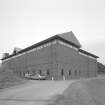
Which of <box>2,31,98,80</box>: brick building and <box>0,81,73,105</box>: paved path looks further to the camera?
<box>2,31,98,80</box>: brick building

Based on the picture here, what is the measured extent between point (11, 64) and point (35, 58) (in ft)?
79.2

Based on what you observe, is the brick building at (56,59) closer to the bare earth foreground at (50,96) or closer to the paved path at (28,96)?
the bare earth foreground at (50,96)

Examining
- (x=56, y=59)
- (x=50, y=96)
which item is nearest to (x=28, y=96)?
(x=50, y=96)

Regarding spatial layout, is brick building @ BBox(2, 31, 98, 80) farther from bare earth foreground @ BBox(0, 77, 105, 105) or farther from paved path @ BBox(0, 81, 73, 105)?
paved path @ BBox(0, 81, 73, 105)

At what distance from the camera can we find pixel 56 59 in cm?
3416

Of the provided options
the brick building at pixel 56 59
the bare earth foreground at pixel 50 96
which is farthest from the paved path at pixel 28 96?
the brick building at pixel 56 59

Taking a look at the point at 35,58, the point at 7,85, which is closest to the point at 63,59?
the point at 35,58

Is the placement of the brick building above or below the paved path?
above

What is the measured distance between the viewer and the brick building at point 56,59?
34.7m

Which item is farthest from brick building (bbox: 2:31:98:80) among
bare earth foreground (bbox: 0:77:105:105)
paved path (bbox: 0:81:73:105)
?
paved path (bbox: 0:81:73:105)

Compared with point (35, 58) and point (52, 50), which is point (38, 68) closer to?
point (35, 58)

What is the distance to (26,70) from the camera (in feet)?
155

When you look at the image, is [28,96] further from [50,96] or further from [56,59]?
[56,59]

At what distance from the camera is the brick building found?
114 ft
